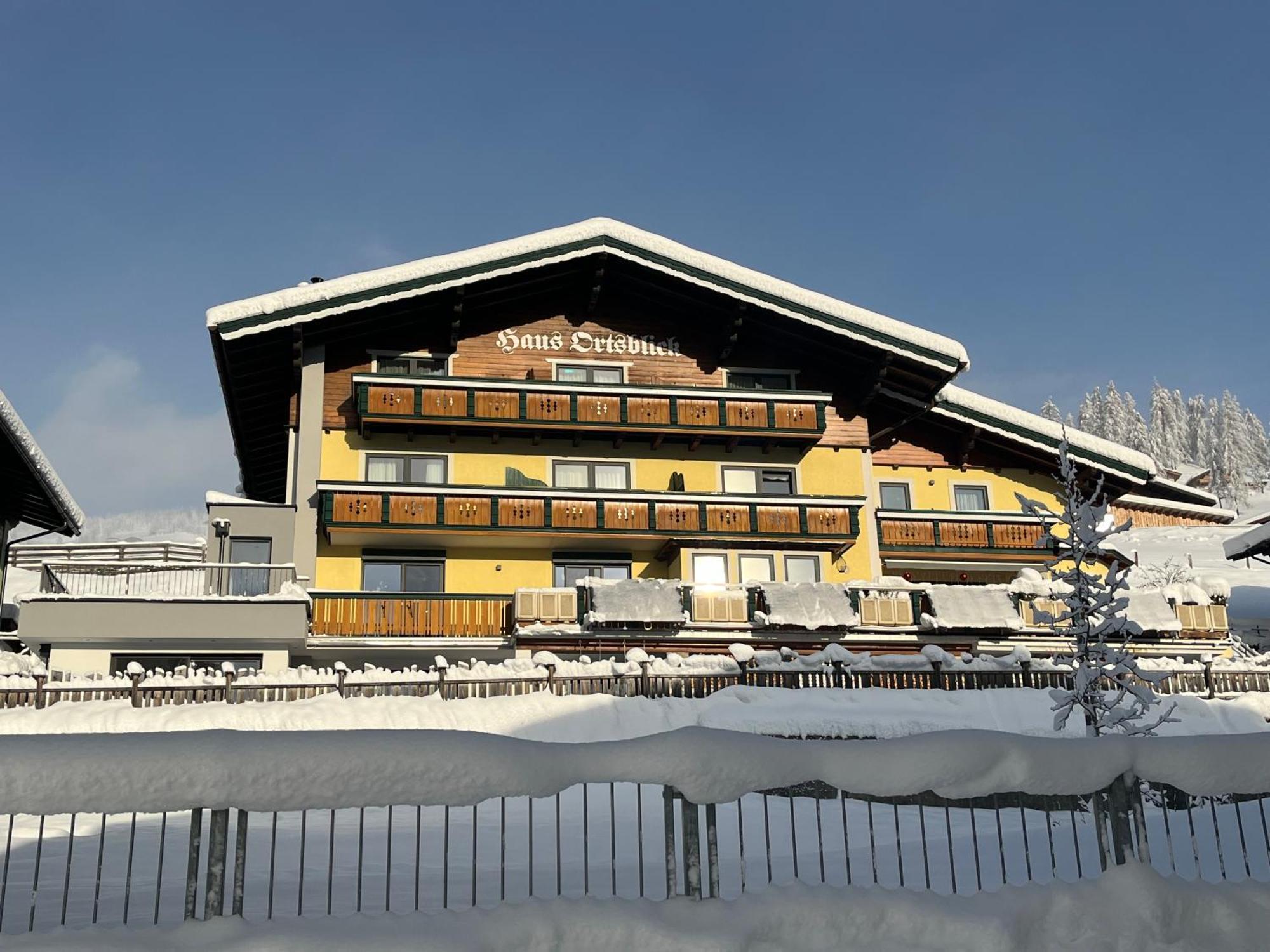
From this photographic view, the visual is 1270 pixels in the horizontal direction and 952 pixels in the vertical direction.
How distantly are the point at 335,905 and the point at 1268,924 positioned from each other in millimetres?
7042

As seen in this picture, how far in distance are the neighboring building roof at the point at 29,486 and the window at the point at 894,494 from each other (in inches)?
921

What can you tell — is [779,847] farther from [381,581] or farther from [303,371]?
[303,371]

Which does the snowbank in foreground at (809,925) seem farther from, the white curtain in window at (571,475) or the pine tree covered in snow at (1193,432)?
the pine tree covered in snow at (1193,432)

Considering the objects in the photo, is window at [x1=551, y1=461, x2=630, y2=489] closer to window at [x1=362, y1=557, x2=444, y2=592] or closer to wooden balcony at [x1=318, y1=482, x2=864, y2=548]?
wooden balcony at [x1=318, y1=482, x2=864, y2=548]

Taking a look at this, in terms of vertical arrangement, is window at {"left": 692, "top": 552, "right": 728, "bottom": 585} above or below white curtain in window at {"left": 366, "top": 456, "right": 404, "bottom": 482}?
below

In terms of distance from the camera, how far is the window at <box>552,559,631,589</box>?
30672mm

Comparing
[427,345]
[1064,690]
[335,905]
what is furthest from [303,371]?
[335,905]

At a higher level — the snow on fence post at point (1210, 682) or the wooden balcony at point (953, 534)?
the wooden balcony at point (953, 534)

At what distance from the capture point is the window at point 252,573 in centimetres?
2598

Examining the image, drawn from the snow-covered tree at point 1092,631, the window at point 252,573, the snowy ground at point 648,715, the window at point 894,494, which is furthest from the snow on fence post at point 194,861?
the window at point 894,494

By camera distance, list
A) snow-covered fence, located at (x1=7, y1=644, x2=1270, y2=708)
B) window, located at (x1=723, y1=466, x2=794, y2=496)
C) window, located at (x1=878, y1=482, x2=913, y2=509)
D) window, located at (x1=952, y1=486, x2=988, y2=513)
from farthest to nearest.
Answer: window, located at (x1=952, y1=486, x2=988, y2=513)
window, located at (x1=878, y1=482, x2=913, y2=509)
window, located at (x1=723, y1=466, x2=794, y2=496)
snow-covered fence, located at (x1=7, y1=644, x2=1270, y2=708)

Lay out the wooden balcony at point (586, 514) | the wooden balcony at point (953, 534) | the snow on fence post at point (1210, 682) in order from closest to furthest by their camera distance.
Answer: the snow on fence post at point (1210, 682), the wooden balcony at point (586, 514), the wooden balcony at point (953, 534)

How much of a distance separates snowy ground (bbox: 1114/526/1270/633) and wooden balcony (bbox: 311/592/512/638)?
3092 centimetres

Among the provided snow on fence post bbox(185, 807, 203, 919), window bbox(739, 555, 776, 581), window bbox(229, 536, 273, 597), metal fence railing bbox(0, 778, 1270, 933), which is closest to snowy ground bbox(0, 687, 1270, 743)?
metal fence railing bbox(0, 778, 1270, 933)
